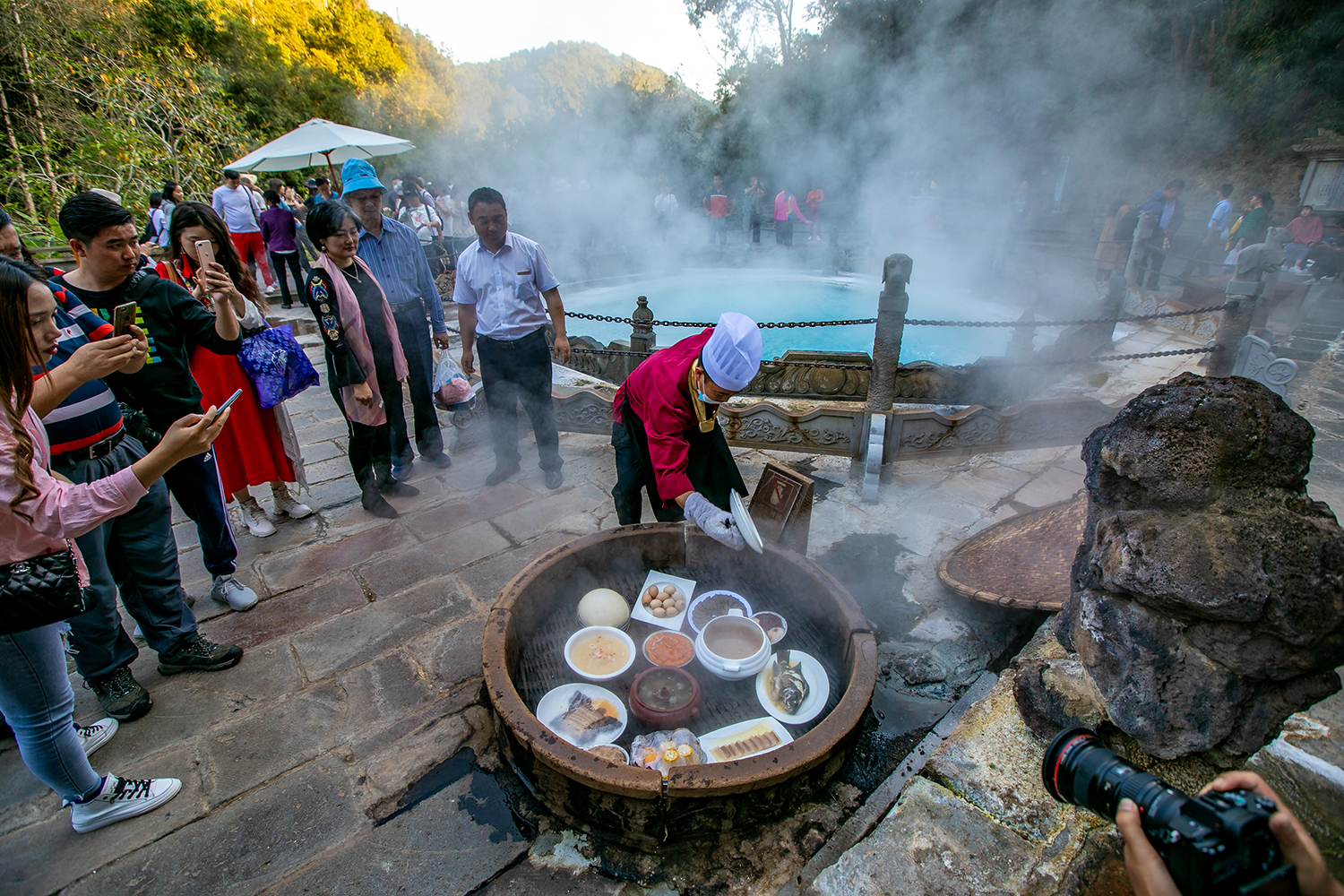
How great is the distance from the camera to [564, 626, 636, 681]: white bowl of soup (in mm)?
2924

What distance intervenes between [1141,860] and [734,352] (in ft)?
7.00

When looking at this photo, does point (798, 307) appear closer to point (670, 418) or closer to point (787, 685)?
point (670, 418)

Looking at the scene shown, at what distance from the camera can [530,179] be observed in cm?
2197

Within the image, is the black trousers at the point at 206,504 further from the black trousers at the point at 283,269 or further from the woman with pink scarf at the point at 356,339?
the black trousers at the point at 283,269

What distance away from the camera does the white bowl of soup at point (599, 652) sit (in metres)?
2.92

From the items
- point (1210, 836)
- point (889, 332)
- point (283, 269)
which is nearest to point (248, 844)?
point (1210, 836)

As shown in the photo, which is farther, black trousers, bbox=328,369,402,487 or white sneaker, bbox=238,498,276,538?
black trousers, bbox=328,369,402,487

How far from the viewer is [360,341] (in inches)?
170

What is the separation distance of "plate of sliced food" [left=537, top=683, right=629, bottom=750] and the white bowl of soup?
0.08 meters

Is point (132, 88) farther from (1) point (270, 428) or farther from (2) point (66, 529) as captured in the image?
(2) point (66, 529)

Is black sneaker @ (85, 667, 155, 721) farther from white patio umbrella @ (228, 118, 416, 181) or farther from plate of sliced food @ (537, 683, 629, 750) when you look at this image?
white patio umbrella @ (228, 118, 416, 181)

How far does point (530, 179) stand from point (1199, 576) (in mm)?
23519

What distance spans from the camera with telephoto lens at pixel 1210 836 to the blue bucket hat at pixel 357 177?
214 inches

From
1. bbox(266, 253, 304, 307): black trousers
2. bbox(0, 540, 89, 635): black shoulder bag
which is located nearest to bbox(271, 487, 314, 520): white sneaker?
bbox(0, 540, 89, 635): black shoulder bag
